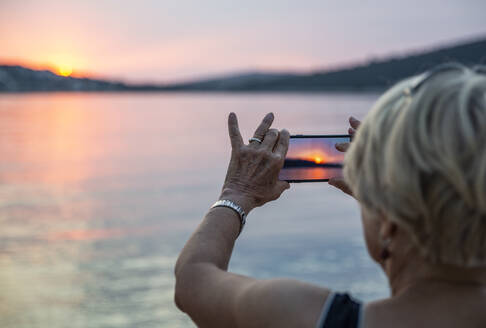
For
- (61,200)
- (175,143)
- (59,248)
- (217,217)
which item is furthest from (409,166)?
(175,143)

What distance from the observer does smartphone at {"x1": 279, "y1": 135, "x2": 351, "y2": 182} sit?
1.50 metres

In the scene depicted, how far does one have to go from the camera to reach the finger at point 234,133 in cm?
142

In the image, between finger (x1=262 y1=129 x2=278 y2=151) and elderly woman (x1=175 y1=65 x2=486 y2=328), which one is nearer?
elderly woman (x1=175 y1=65 x2=486 y2=328)

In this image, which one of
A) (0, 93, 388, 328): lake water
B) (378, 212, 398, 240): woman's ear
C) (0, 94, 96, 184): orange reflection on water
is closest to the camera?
(378, 212, 398, 240): woman's ear

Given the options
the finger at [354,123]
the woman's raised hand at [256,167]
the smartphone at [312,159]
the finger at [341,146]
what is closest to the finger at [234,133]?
the woman's raised hand at [256,167]

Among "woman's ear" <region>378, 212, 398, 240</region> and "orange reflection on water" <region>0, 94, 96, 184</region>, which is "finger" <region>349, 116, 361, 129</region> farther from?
"orange reflection on water" <region>0, 94, 96, 184</region>

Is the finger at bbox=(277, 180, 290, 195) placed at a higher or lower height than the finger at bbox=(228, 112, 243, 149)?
lower

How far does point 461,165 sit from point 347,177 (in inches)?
8.4

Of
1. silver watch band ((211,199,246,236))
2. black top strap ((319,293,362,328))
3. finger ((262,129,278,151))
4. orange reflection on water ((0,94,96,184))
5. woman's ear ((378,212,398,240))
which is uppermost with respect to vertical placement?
finger ((262,129,278,151))

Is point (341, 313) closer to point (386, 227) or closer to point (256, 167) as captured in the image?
point (386, 227)

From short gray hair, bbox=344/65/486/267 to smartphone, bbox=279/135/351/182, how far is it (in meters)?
0.55

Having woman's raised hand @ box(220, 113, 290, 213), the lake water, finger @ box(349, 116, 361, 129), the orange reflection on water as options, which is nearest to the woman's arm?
woman's raised hand @ box(220, 113, 290, 213)

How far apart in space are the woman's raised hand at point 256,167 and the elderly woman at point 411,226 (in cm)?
28

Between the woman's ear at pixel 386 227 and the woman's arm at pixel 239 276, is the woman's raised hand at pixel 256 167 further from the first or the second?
the woman's ear at pixel 386 227
